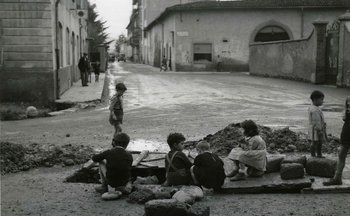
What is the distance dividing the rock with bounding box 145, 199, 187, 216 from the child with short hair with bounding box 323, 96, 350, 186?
89.0 inches

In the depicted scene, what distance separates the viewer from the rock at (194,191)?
600cm

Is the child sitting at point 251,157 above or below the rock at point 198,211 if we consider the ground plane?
above

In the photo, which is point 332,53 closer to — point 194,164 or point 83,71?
point 83,71

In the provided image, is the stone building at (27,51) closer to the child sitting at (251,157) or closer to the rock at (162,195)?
the child sitting at (251,157)

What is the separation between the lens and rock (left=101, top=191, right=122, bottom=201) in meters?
6.06

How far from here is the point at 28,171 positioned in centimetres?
767

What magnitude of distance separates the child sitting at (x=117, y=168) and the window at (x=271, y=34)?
3667 cm

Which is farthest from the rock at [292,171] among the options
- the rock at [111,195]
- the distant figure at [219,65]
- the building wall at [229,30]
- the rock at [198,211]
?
the building wall at [229,30]

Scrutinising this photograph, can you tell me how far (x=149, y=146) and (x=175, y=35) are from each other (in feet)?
110

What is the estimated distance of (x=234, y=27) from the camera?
4153cm

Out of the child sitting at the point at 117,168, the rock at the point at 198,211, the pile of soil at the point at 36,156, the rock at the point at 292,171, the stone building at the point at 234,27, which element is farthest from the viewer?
the stone building at the point at 234,27

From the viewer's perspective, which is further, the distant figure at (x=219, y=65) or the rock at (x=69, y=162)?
the distant figure at (x=219, y=65)

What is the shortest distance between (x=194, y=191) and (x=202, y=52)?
3603 cm

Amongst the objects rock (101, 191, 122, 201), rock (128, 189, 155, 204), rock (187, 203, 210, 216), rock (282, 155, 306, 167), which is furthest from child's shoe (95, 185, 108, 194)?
rock (282, 155, 306, 167)
